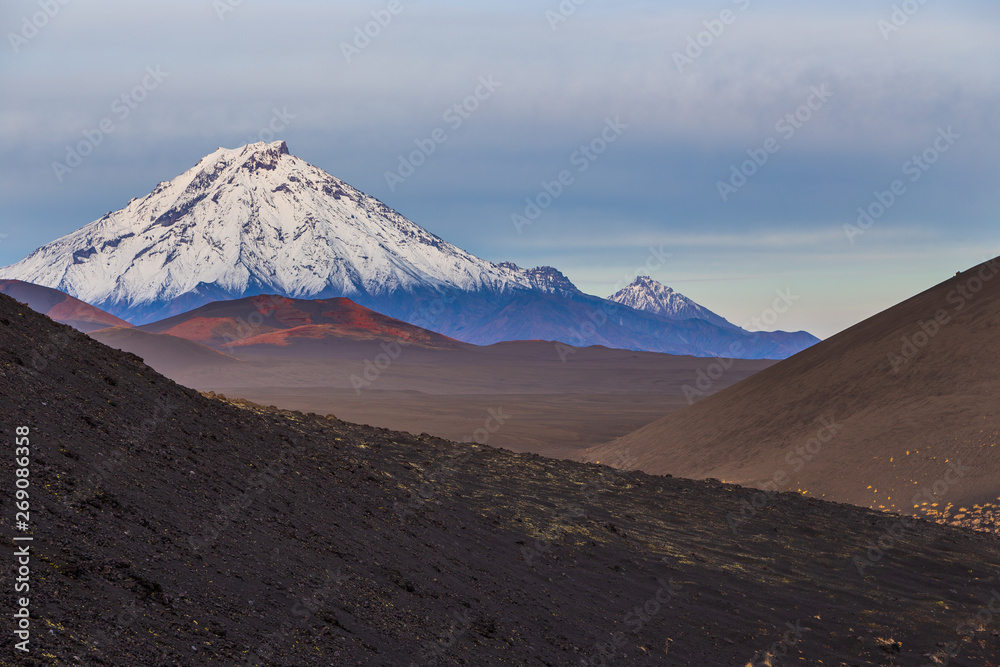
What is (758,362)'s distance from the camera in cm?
17325

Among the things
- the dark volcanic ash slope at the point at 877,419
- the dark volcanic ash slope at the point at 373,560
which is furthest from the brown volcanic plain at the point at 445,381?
the dark volcanic ash slope at the point at 373,560

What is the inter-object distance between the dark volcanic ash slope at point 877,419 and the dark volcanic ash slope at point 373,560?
5851mm

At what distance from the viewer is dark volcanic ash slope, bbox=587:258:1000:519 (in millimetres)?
25562

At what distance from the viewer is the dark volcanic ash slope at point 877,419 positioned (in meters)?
25.6

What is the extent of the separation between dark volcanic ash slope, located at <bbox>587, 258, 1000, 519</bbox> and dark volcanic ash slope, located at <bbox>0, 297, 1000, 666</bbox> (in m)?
5.85

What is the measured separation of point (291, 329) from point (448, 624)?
193 meters

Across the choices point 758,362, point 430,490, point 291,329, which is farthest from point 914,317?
point 291,329

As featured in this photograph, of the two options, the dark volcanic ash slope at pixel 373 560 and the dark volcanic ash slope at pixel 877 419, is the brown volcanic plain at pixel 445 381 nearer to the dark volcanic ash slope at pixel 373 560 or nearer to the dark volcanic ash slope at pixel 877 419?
the dark volcanic ash slope at pixel 877 419

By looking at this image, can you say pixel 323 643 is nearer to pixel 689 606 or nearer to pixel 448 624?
pixel 448 624

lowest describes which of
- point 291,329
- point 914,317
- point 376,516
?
point 376,516

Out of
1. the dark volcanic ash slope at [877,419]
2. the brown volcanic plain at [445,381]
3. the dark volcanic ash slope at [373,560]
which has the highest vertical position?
the brown volcanic plain at [445,381]

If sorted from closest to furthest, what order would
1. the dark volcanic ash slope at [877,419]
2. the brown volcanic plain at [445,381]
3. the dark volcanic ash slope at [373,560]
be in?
1. the dark volcanic ash slope at [373,560]
2. the dark volcanic ash slope at [877,419]
3. the brown volcanic plain at [445,381]

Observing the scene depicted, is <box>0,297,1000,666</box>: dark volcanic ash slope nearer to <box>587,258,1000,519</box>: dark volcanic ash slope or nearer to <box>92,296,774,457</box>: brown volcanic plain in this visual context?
<box>587,258,1000,519</box>: dark volcanic ash slope

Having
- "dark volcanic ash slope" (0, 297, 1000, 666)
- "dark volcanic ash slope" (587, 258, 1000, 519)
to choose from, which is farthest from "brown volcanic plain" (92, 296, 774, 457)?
"dark volcanic ash slope" (0, 297, 1000, 666)
